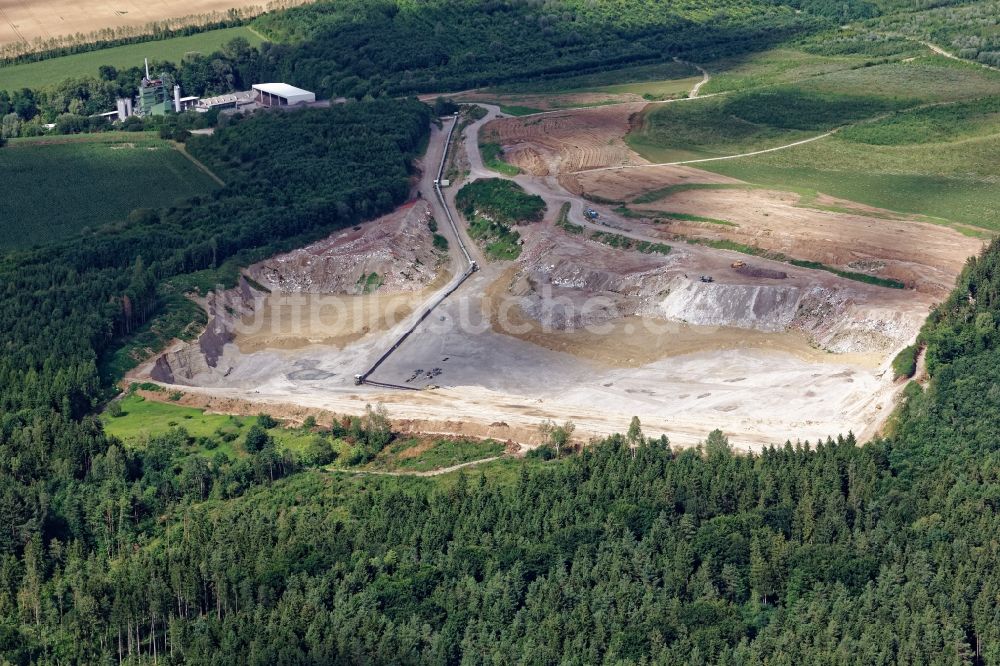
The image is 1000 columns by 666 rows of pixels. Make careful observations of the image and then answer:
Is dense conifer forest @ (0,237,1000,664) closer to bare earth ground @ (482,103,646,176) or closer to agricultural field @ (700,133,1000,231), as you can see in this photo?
agricultural field @ (700,133,1000,231)

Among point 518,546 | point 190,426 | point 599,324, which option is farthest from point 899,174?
point 518,546

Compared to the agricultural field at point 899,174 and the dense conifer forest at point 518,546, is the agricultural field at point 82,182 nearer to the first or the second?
the dense conifer forest at point 518,546

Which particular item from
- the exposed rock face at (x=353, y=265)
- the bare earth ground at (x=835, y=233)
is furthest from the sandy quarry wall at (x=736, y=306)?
the exposed rock face at (x=353, y=265)

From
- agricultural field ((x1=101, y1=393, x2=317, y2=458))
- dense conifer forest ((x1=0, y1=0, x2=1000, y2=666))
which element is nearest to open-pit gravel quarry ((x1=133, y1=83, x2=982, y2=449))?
agricultural field ((x1=101, y1=393, x2=317, y2=458))

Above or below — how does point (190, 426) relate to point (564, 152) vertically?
below

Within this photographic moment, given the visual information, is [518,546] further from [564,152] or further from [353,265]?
[564,152]

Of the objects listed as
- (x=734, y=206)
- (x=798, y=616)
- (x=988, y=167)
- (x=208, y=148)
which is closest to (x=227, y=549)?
(x=798, y=616)
